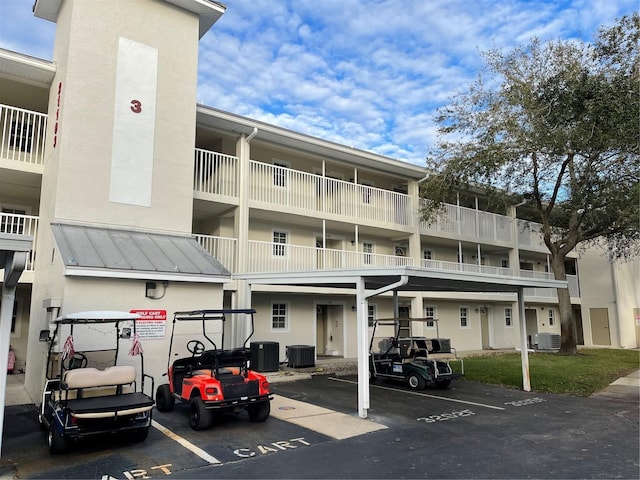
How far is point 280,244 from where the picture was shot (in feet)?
53.8

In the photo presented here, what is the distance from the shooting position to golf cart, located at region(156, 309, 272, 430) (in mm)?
7785

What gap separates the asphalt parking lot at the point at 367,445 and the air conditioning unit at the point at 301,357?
5.33 m

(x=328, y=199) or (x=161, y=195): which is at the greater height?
(x=328, y=199)

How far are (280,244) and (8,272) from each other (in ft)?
35.6

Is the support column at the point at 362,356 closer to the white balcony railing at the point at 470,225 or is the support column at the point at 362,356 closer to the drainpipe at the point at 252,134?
the drainpipe at the point at 252,134

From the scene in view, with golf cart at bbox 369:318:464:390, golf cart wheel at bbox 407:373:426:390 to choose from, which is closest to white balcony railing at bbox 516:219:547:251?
golf cart at bbox 369:318:464:390

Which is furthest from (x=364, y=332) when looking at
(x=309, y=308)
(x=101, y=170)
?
(x=309, y=308)

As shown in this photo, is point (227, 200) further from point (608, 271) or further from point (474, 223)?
point (608, 271)

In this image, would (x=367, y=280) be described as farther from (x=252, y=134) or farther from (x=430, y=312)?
(x=430, y=312)

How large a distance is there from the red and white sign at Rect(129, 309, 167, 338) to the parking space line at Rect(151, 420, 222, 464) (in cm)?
231

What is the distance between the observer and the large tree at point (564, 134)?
17.1 meters

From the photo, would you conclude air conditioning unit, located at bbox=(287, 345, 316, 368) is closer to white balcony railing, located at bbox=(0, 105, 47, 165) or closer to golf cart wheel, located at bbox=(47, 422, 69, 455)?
white balcony railing, located at bbox=(0, 105, 47, 165)

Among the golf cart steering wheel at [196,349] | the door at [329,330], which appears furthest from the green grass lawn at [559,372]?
the golf cart steering wheel at [196,349]

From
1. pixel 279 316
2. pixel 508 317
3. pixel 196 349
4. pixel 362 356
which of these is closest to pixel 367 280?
pixel 362 356
